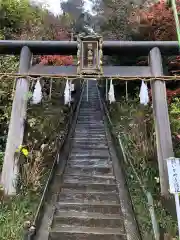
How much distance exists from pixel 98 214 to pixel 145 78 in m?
4.11

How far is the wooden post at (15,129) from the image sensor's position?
787cm

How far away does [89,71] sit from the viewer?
871 centimetres

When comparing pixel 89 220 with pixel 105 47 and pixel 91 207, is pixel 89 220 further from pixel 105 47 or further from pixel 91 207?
pixel 105 47

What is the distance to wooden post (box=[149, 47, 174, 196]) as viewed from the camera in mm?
7672

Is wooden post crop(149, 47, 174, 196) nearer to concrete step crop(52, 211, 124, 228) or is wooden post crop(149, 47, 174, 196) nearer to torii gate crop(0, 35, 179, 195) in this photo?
torii gate crop(0, 35, 179, 195)

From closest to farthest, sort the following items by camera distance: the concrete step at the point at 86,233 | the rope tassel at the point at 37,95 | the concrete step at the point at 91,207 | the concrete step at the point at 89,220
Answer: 1. the concrete step at the point at 86,233
2. the concrete step at the point at 89,220
3. the concrete step at the point at 91,207
4. the rope tassel at the point at 37,95

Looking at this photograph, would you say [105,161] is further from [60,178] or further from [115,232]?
[115,232]

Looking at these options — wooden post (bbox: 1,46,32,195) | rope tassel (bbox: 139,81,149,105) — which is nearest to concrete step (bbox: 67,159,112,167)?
wooden post (bbox: 1,46,32,195)

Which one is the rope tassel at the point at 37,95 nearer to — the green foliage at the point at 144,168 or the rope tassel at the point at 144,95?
the green foliage at the point at 144,168

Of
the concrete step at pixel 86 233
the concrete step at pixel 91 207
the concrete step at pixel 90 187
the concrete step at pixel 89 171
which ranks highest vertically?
the concrete step at pixel 89 171

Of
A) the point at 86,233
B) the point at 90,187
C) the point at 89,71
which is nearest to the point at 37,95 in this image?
the point at 89,71

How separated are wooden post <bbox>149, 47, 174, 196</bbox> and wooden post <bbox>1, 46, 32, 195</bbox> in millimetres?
3846

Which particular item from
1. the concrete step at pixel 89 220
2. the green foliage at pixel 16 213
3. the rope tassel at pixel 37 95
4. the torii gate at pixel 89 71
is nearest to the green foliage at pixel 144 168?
the concrete step at pixel 89 220

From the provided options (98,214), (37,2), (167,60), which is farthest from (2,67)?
(37,2)
